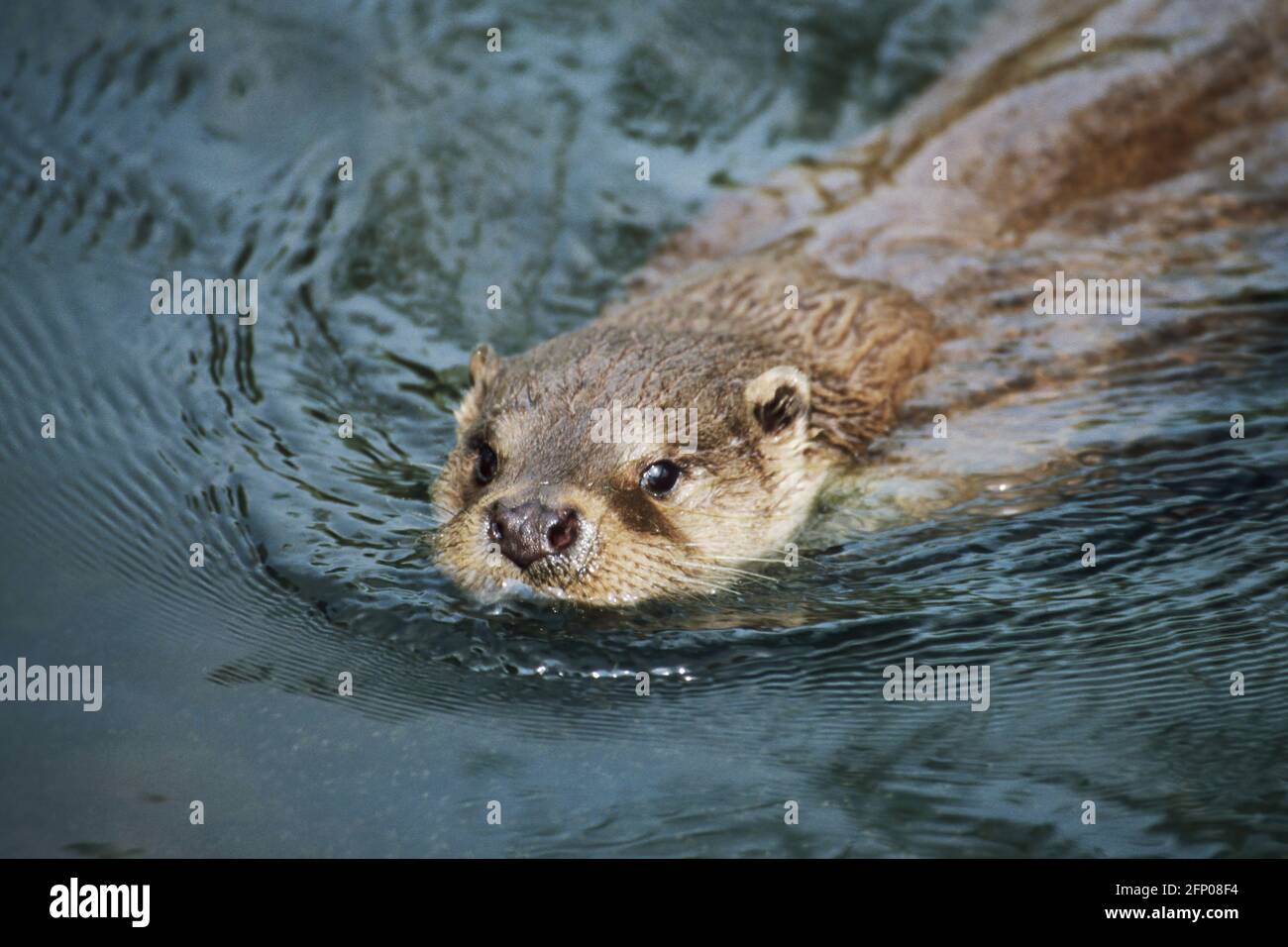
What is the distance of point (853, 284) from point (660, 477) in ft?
4.76

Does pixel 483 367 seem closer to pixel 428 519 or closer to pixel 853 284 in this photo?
A: pixel 428 519

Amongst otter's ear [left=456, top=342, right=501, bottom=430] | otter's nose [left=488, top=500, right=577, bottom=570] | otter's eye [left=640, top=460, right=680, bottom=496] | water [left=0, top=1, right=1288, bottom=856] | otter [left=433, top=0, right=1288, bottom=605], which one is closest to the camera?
water [left=0, top=1, right=1288, bottom=856]

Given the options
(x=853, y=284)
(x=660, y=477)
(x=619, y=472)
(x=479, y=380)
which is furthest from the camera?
(x=853, y=284)

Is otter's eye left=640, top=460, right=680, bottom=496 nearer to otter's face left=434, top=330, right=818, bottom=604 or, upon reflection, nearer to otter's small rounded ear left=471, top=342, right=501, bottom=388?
otter's face left=434, top=330, right=818, bottom=604

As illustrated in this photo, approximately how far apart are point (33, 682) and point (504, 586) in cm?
119

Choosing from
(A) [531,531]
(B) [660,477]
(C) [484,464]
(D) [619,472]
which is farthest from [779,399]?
(A) [531,531]

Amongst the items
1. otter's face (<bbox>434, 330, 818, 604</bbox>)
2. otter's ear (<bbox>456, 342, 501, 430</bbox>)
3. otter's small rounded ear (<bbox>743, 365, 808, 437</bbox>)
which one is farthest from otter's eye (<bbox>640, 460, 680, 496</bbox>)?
otter's ear (<bbox>456, 342, 501, 430</bbox>)

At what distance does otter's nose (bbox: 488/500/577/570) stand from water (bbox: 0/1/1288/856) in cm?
27

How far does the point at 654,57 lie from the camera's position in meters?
7.59

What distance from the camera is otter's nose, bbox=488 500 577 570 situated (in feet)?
12.7

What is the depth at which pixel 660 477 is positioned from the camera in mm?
4340
